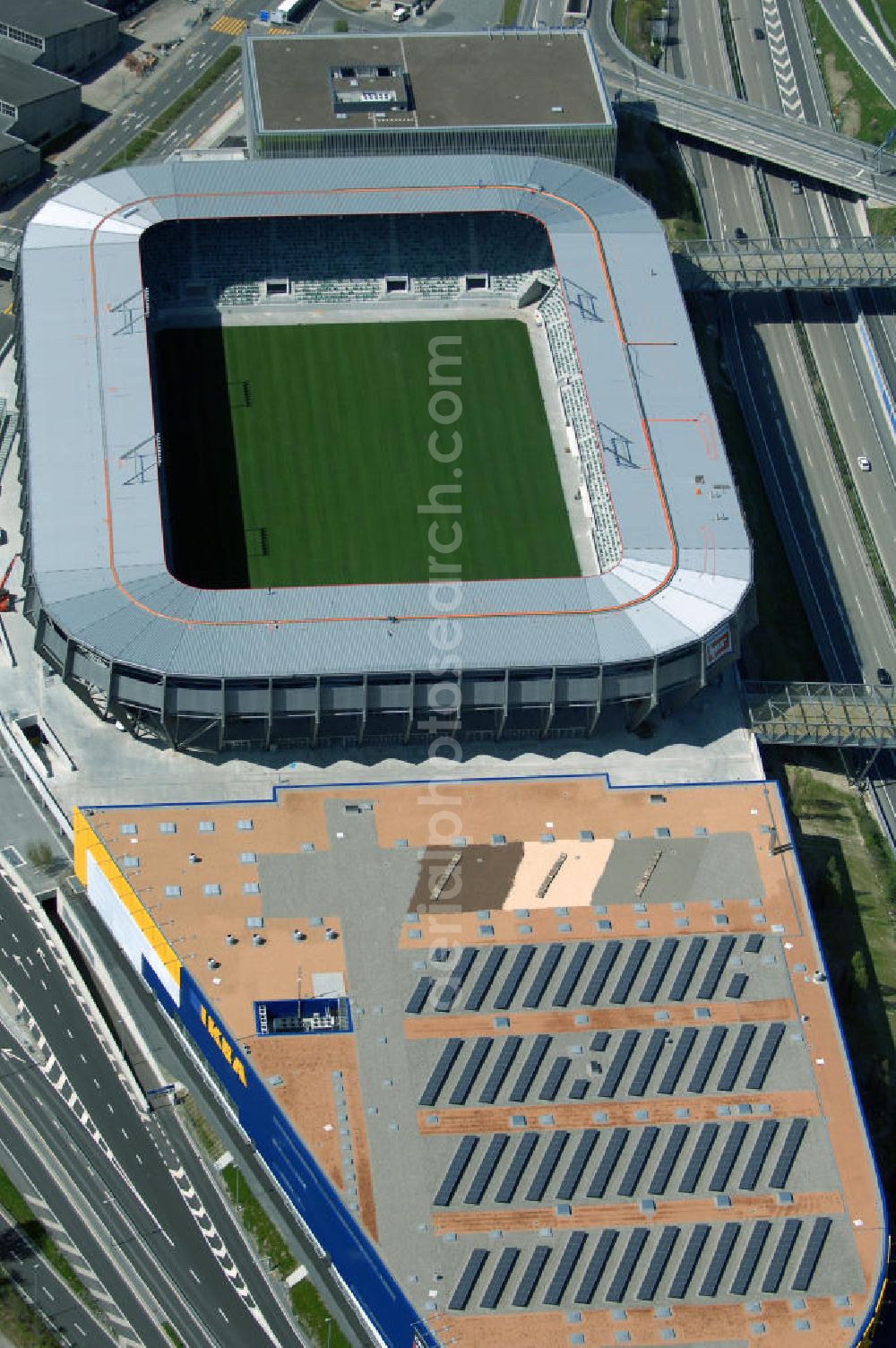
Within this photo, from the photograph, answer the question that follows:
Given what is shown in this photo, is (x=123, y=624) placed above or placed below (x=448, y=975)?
above

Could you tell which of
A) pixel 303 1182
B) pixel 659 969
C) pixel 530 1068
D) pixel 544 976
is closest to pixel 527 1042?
pixel 530 1068

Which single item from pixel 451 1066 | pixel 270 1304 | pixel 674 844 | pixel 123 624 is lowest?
pixel 270 1304

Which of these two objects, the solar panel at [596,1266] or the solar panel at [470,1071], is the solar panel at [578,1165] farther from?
the solar panel at [470,1071]

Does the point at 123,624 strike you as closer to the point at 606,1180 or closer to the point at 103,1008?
the point at 103,1008

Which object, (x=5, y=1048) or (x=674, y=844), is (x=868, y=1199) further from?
(x=5, y=1048)

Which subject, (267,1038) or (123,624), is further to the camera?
(123,624)

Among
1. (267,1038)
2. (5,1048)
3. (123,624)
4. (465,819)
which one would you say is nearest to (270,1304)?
(267,1038)

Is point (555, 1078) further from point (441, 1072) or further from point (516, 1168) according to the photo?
point (441, 1072)
